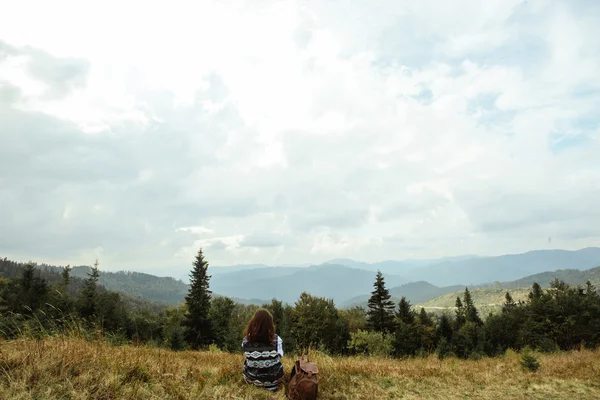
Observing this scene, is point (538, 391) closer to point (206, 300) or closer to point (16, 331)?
point (16, 331)

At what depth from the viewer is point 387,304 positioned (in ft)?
194

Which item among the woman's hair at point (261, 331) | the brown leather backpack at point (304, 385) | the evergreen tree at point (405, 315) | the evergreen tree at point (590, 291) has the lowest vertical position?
the evergreen tree at point (405, 315)

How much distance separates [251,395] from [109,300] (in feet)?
211

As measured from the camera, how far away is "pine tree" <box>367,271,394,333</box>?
192ft

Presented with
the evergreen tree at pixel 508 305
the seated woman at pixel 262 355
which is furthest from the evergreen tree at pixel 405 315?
the seated woman at pixel 262 355

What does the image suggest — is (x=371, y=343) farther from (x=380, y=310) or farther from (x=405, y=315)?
(x=405, y=315)

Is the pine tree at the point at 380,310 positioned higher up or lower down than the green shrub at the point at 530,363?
lower down

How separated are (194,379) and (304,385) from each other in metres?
2.27

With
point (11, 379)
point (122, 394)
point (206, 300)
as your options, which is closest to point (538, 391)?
point (122, 394)

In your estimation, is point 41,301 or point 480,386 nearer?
point 480,386

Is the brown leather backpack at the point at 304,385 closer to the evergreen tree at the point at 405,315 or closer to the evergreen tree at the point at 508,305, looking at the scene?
the evergreen tree at the point at 405,315

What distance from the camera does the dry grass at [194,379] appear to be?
16.7ft

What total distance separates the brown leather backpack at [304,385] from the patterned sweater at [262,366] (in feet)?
1.80

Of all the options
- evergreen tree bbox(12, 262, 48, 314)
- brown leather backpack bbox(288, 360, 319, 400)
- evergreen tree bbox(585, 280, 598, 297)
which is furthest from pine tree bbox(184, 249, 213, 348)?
evergreen tree bbox(585, 280, 598, 297)
